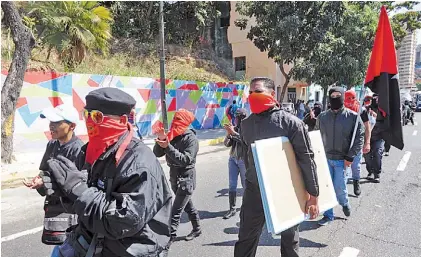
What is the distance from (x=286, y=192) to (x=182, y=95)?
12.2 metres

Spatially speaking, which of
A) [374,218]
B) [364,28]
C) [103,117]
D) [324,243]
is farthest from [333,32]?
[103,117]

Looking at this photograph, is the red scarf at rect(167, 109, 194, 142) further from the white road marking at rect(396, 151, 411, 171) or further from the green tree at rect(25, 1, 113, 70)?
the green tree at rect(25, 1, 113, 70)

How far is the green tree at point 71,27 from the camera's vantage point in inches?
424

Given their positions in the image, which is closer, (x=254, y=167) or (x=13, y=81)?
(x=254, y=167)

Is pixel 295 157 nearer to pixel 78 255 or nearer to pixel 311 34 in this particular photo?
pixel 78 255

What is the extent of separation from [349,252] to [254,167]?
5.77ft

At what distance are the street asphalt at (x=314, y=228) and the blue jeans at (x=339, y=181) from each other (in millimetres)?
310

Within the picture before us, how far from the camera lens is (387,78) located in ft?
12.3

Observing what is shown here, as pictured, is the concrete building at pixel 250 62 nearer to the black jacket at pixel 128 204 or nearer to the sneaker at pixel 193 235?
the sneaker at pixel 193 235

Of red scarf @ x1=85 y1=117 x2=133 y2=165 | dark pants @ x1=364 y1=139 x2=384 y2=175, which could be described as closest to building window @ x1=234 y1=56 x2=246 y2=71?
dark pants @ x1=364 y1=139 x2=384 y2=175

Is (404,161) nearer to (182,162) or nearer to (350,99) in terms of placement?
(350,99)

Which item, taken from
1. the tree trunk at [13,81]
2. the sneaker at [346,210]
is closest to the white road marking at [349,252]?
the sneaker at [346,210]

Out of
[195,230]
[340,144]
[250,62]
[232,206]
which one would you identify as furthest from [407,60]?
[195,230]

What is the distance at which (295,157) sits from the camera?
2.82 metres
